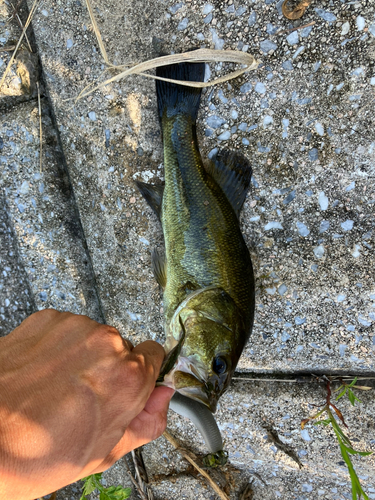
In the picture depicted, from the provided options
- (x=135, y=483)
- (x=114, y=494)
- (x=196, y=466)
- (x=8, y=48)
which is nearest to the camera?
(x=114, y=494)

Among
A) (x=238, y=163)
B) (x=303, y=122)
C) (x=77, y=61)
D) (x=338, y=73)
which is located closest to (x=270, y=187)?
(x=238, y=163)

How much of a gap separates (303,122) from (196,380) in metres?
1.76

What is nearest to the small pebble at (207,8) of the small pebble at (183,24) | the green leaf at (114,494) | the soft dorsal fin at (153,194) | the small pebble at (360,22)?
the small pebble at (183,24)

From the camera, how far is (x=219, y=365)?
200 centimetres

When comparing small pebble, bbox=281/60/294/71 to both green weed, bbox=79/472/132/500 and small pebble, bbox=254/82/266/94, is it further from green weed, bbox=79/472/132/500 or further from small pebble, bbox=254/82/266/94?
green weed, bbox=79/472/132/500

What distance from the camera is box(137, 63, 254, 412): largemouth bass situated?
200cm

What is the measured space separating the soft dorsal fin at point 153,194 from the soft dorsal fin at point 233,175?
0.40 m

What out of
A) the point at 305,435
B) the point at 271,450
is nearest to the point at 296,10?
the point at 305,435

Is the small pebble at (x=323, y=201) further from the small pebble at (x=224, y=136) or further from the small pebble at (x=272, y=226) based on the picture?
the small pebble at (x=224, y=136)

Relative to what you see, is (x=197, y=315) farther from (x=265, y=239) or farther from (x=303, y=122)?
(x=303, y=122)

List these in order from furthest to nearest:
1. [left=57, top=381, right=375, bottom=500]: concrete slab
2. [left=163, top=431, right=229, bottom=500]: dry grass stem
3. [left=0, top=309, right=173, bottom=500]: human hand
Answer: [left=163, top=431, right=229, bottom=500]: dry grass stem → [left=57, top=381, right=375, bottom=500]: concrete slab → [left=0, top=309, right=173, bottom=500]: human hand

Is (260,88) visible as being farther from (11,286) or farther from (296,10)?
(11,286)

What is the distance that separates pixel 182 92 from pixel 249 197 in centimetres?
84

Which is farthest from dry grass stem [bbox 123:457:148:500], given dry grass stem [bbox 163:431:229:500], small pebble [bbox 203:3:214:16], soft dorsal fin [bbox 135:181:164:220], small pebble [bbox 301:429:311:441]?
small pebble [bbox 203:3:214:16]
